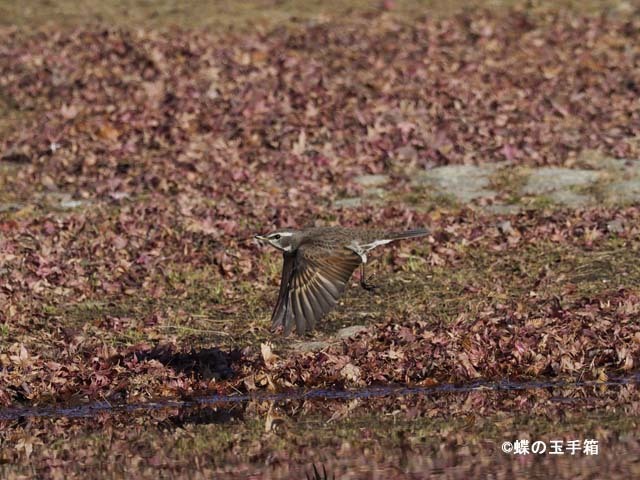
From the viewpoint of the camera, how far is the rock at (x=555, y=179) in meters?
18.5

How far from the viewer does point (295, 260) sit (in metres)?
11.9

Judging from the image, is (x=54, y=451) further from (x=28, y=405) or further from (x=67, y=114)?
(x=67, y=114)

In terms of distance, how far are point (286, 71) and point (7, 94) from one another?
509 centimetres

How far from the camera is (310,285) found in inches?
455

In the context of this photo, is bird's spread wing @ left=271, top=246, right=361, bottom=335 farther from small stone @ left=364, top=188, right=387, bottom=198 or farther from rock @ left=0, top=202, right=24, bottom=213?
rock @ left=0, top=202, right=24, bottom=213

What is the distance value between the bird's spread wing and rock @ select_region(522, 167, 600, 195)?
7.08 meters

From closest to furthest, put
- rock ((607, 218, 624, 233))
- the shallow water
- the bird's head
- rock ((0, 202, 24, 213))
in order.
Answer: the shallow water, the bird's head, rock ((607, 218, 624, 233)), rock ((0, 202, 24, 213))

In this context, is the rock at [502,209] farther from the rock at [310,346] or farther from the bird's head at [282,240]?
the bird's head at [282,240]

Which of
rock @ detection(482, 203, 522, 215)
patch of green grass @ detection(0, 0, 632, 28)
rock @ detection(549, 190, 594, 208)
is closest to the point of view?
rock @ detection(482, 203, 522, 215)

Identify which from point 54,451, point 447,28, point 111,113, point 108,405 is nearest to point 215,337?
point 108,405

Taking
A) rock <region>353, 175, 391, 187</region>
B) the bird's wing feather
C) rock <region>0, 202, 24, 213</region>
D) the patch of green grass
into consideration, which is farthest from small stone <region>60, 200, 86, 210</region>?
the patch of green grass

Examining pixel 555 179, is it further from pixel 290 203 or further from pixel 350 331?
pixel 350 331

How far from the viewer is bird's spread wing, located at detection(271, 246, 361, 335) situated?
37.1ft

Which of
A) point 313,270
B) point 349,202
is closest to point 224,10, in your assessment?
point 349,202
